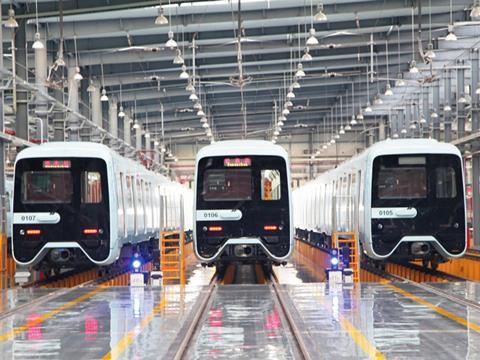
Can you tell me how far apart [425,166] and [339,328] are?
9100 mm

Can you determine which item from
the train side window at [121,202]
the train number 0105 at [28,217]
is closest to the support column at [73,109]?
the train side window at [121,202]

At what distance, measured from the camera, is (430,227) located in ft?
67.5

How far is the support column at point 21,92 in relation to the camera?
27156 millimetres

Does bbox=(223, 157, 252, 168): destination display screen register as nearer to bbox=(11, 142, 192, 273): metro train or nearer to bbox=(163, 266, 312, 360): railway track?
bbox=(11, 142, 192, 273): metro train

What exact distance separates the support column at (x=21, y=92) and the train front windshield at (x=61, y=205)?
6763 mm

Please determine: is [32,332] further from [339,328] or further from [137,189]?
[137,189]

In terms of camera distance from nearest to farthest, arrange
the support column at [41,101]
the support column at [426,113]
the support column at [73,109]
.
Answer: the support column at [41,101] < the support column at [73,109] < the support column at [426,113]

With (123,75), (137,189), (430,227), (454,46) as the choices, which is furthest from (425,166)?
(123,75)

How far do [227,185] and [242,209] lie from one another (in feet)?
1.95

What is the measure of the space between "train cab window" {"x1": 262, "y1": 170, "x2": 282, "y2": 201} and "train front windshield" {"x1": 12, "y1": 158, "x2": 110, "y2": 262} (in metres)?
3.15

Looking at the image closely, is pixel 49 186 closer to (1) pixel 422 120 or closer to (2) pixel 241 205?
(2) pixel 241 205

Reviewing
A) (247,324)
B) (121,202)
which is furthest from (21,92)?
(247,324)

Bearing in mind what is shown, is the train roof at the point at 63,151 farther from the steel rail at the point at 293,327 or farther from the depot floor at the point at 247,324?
the steel rail at the point at 293,327

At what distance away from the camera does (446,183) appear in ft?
67.7
